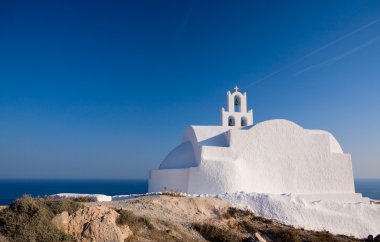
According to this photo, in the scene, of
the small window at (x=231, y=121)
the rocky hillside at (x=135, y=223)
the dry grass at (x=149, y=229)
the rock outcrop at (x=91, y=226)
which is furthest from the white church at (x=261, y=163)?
the rock outcrop at (x=91, y=226)

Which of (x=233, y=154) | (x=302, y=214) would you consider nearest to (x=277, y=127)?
(x=233, y=154)

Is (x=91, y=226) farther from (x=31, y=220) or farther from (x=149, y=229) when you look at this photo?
(x=149, y=229)

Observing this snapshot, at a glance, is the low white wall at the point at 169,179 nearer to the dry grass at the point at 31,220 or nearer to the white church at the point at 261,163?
the white church at the point at 261,163

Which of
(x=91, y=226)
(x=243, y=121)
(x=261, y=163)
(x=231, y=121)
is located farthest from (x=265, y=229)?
(x=243, y=121)

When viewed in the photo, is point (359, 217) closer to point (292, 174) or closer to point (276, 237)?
point (292, 174)

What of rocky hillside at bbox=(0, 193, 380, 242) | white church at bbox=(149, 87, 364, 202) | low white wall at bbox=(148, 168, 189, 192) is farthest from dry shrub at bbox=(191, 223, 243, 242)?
low white wall at bbox=(148, 168, 189, 192)

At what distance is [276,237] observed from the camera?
10.5 metres

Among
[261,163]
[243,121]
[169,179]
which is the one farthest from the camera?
[243,121]

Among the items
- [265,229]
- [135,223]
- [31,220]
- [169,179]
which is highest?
[169,179]

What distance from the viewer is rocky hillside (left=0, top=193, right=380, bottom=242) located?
7688 mm

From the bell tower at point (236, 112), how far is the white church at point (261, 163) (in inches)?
57.2

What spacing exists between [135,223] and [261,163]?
10.5 meters

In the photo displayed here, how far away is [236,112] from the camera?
2131 centimetres

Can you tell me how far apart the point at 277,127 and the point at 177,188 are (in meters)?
6.42
